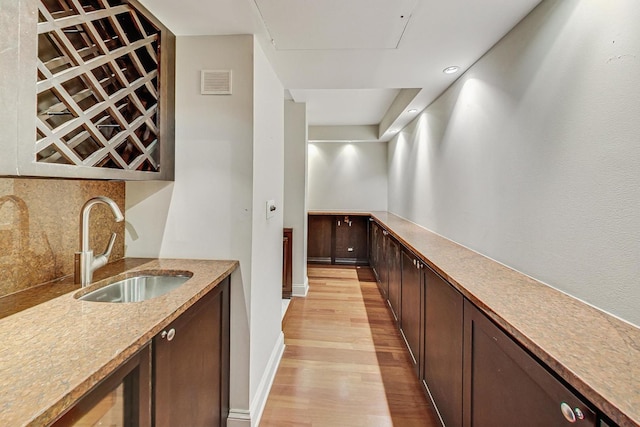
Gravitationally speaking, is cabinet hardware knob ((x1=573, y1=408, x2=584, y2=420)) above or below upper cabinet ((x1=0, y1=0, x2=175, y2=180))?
below

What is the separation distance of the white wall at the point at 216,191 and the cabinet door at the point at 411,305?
1.11 m

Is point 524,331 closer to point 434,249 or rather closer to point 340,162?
point 434,249

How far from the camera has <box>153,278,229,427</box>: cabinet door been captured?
1022 millimetres

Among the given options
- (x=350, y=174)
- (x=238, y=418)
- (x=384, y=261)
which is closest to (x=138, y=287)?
(x=238, y=418)

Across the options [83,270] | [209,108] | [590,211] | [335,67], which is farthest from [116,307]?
[335,67]

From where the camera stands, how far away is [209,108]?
1.64m

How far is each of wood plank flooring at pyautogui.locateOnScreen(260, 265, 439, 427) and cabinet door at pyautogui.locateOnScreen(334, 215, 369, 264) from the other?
1815 millimetres

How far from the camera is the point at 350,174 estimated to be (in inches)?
224

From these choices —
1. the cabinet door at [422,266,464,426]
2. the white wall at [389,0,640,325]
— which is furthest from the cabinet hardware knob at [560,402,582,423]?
the cabinet door at [422,266,464,426]

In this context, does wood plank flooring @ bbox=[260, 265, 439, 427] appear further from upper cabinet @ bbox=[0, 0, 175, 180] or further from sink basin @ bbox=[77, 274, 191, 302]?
upper cabinet @ bbox=[0, 0, 175, 180]

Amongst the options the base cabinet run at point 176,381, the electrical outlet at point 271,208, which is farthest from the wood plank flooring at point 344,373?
the electrical outlet at point 271,208

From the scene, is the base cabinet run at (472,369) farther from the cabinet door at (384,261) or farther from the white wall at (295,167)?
the white wall at (295,167)

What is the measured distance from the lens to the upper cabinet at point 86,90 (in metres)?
0.84

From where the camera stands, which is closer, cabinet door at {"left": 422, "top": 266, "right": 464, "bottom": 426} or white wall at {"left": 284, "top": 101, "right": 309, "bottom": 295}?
cabinet door at {"left": 422, "top": 266, "right": 464, "bottom": 426}
